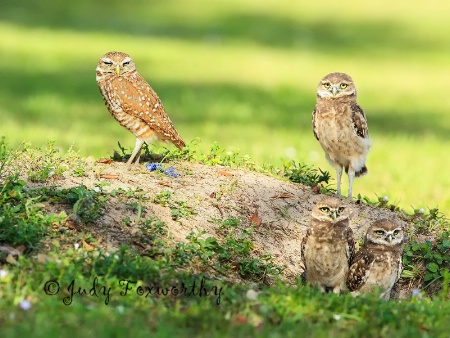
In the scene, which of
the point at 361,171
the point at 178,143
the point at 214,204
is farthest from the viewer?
the point at 361,171

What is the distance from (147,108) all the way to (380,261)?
2630 millimetres

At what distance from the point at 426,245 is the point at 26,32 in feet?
64.6

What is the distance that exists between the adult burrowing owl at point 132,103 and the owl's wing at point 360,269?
7.12 ft

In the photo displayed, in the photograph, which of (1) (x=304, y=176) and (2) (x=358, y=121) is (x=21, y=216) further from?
(2) (x=358, y=121)

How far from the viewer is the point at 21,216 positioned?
718 centimetres

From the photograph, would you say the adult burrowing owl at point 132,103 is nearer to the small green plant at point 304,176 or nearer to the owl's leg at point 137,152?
the owl's leg at point 137,152

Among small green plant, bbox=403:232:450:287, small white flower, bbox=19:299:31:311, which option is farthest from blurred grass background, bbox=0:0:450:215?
small white flower, bbox=19:299:31:311

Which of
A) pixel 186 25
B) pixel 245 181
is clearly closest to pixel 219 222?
pixel 245 181

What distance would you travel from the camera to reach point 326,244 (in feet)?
25.4

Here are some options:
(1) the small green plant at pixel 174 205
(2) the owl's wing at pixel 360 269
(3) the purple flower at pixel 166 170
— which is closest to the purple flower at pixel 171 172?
(3) the purple flower at pixel 166 170

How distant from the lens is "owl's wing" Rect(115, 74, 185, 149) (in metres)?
8.95

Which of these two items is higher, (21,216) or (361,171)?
(361,171)
